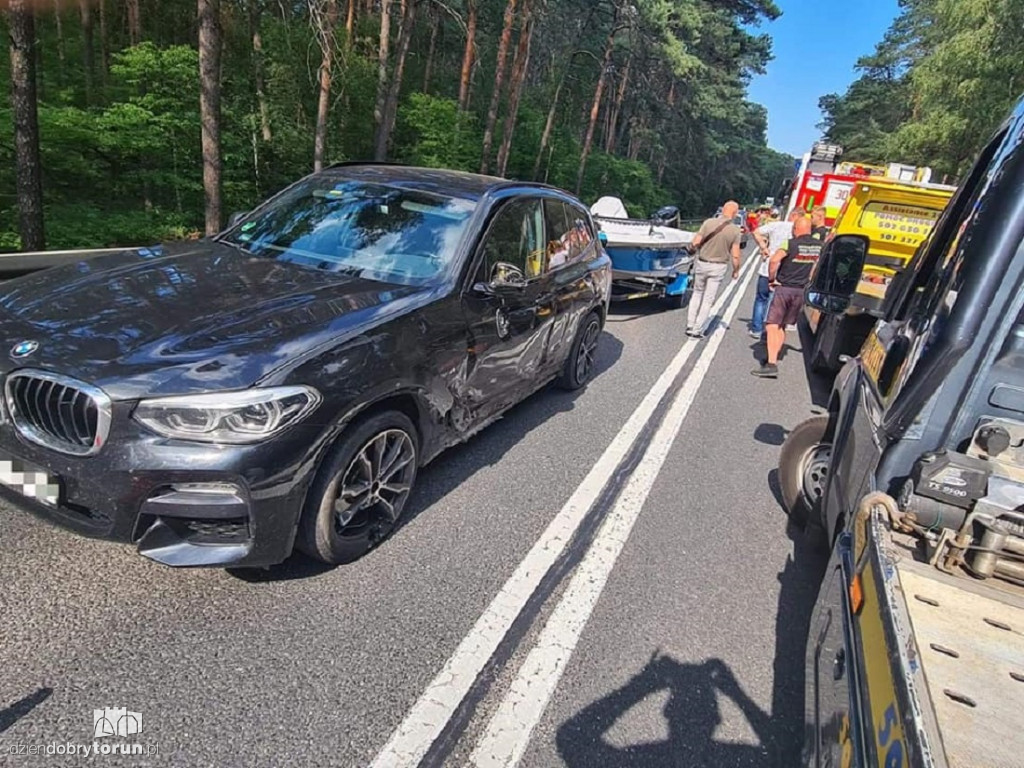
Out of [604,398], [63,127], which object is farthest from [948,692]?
[63,127]

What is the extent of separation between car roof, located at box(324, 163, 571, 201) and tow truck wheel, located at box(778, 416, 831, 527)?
105 inches

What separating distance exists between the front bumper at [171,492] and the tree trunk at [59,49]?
20.7 meters

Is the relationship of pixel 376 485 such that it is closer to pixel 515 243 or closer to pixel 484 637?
pixel 484 637

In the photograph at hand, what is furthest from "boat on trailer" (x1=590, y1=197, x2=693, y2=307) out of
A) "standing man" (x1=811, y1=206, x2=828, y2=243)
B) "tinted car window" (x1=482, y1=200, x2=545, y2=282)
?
"tinted car window" (x1=482, y1=200, x2=545, y2=282)

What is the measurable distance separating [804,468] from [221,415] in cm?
346

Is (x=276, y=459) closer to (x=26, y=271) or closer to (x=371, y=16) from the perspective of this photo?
(x=26, y=271)

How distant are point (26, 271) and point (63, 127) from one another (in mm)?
9095

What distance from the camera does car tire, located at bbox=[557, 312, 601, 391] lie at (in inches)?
217

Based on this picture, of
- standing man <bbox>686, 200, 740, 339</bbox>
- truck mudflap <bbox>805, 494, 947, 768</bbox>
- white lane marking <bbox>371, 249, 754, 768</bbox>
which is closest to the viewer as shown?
truck mudflap <bbox>805, 494, 947, 768</bbox>

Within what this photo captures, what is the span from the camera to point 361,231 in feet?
12.2

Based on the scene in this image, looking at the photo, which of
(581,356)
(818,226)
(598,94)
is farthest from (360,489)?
(598,94)

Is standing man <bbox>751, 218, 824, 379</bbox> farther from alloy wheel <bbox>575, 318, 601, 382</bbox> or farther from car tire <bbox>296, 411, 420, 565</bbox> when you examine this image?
car tire <bbox>296, 411, 420, 565</bbox>

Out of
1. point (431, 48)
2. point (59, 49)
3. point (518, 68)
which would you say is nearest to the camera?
point (59, 49)

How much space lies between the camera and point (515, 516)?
3.52 metres
